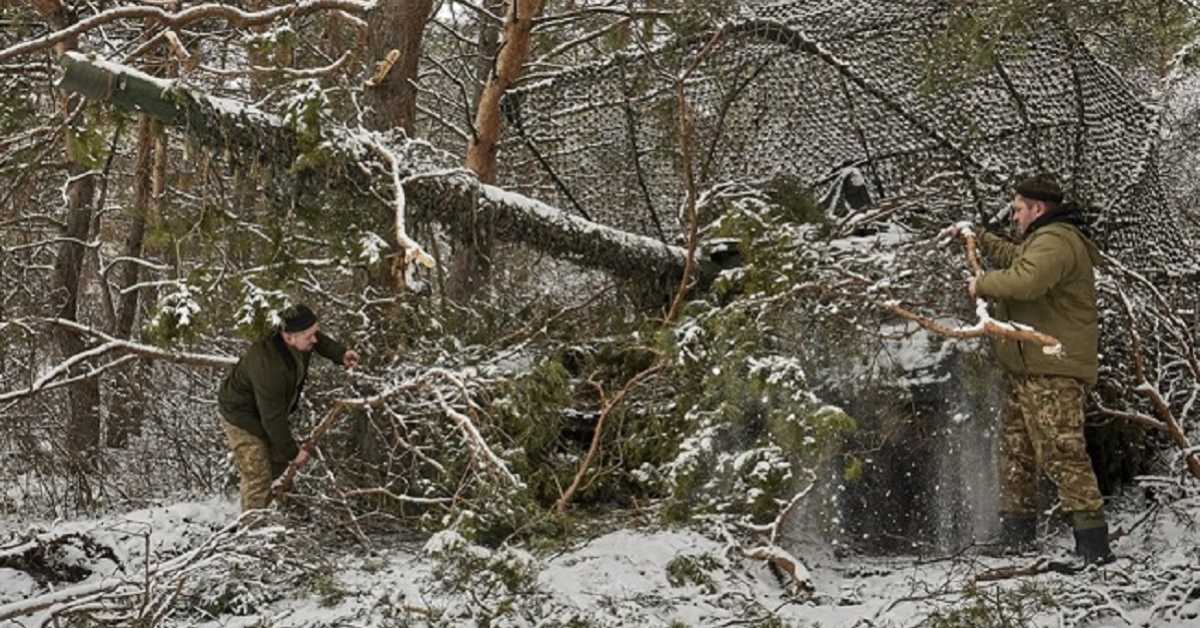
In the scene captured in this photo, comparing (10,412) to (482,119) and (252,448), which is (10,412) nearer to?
(252,448)

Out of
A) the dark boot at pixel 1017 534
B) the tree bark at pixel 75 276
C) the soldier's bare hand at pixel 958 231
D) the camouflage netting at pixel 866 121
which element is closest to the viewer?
the soldier's bare hand at pixel 958 231

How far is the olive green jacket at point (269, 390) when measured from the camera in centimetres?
630

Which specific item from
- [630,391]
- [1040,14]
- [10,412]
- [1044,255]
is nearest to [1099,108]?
[1040,14]

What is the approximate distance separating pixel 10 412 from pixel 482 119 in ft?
13.6

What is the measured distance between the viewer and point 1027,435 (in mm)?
6051

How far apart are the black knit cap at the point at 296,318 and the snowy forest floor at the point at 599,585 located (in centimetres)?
100

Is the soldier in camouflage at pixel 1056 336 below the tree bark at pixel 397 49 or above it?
below

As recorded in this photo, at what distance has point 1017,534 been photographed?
6.14 meters

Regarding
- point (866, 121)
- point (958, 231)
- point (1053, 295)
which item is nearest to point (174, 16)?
point (866, 121)

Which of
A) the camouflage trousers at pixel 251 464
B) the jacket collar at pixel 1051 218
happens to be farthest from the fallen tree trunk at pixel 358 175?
the jacket collar at pixel 1051 218

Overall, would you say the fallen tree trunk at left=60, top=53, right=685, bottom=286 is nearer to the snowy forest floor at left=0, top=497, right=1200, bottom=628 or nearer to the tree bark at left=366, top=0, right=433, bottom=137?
the tree bark at left=366, top=0, right=433, bottom=137

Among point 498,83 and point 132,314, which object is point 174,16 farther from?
point 132,314

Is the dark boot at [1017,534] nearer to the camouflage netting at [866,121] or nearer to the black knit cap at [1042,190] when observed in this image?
the black knit cap at [1042,190]

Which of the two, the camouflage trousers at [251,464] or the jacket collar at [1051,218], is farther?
the camouflage trousers at [251,464]
